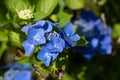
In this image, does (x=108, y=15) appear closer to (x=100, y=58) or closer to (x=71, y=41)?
(x=100, y=58)

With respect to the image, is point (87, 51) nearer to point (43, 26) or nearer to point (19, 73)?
point (19, 73)

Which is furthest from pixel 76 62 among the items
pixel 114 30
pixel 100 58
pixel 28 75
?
pixel 28 75

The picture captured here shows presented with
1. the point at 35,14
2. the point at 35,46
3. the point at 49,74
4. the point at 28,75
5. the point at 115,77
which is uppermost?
the point at 35,14

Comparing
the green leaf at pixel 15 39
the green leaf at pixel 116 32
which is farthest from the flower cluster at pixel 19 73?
the green leaf at pixel 116 32

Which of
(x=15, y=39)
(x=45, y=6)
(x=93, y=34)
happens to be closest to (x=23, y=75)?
(x=15, y=39)

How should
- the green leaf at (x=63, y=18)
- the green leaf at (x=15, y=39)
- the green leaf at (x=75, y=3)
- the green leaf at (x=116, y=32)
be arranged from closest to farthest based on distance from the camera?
the green leaf at (x=15, y=39)
the green leaf at (x=63, y=18)
the green leaf at (x=75, y=3)
the green leaf at (x=116, y=32)

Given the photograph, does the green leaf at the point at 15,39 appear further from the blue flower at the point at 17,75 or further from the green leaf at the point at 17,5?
the blue flower at the point at 17,75
